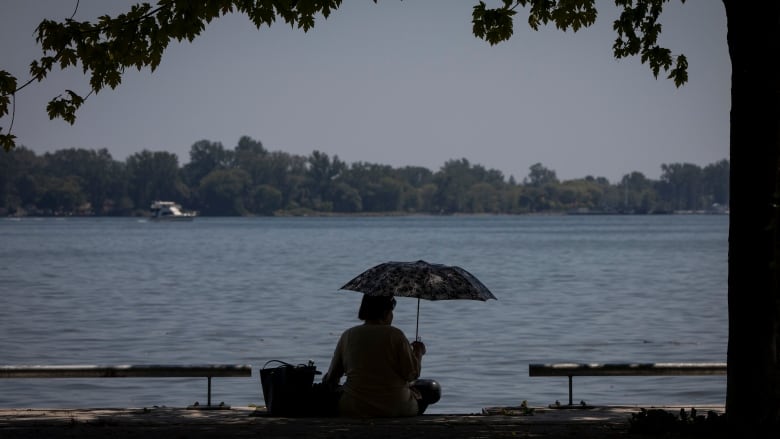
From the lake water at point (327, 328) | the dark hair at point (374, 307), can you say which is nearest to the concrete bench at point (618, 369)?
the dark hair at point (374, 307)

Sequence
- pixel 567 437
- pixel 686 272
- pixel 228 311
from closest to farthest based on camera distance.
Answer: pixel 567 437 → pixel 228 311 → pixel 686 272

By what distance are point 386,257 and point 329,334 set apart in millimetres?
68607

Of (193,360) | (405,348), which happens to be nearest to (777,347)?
(405,348)

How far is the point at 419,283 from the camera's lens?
439 inches

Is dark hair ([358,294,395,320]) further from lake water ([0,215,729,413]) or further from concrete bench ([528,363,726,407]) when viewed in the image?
lake water ([0,215,729,413])

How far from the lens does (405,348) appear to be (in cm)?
1037

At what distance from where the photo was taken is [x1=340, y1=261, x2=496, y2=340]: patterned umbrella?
11.0 meters

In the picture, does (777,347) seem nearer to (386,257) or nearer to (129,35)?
(129,35)

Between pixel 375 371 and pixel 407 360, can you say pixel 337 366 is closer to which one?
pixel 375 371

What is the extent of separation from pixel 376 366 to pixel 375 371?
67 mm

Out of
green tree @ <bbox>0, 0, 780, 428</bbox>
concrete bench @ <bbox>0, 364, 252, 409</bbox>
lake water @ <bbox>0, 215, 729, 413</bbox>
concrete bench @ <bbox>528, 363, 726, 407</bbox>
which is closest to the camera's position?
green tree @ <bbox>0, 0, 780, 428</bbox>

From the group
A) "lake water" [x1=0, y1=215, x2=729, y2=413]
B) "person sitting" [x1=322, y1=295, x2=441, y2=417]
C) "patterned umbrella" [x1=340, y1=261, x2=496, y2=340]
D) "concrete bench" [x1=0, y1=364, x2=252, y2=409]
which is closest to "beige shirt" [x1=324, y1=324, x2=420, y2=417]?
"person sitting" [x1=322, y1=295, x2=441, y2=417]

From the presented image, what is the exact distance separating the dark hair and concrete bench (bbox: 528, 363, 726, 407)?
2.25 metres

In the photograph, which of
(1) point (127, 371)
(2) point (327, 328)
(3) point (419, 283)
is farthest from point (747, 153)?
(2) point (327, 328)
